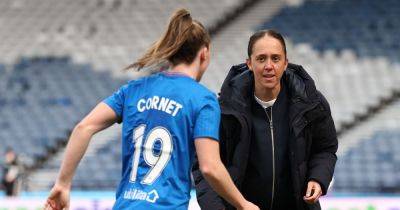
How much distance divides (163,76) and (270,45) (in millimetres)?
690

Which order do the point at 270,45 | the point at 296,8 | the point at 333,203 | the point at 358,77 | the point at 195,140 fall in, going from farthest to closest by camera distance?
the point at 296,8, the point at 358,77, the point at 333,203, the point at 270,45, the point at 195,140

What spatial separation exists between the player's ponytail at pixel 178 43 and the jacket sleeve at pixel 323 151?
91 centimetres

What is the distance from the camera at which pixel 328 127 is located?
157 inches

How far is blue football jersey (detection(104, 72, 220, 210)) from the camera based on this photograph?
324 cm

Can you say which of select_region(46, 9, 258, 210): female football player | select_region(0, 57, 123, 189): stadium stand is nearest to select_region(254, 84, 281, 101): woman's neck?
select_region(46, 9, 258, 210): female football player

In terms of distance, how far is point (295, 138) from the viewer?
3.88 metres

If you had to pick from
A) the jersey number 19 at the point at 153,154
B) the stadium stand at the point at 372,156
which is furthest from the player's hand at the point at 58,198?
the stadium stand at the point at 372,156

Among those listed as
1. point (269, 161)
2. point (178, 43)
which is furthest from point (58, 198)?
point (269, 161)

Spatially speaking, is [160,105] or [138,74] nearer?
[160,105]

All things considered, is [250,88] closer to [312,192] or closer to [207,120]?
[312,192]

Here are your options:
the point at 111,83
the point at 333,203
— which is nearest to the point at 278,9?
the point at 111,83

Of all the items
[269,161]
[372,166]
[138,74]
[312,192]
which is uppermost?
[138,74]

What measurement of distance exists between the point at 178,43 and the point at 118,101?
1.17 feet

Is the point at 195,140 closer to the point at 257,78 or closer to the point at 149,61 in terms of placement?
the point at 149,61
